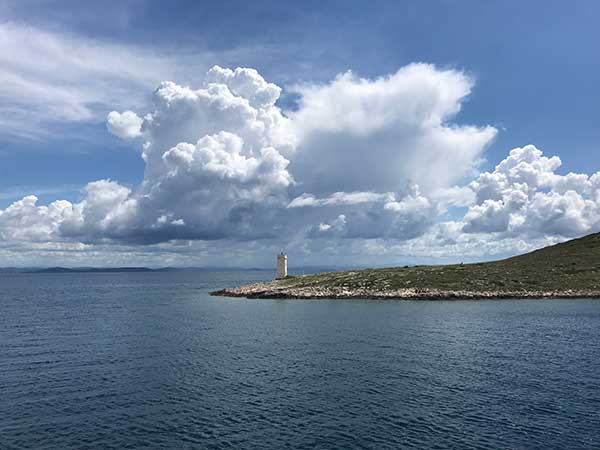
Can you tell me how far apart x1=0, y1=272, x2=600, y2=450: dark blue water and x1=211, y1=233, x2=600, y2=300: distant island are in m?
47.6

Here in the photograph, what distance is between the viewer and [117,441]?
37.5 m

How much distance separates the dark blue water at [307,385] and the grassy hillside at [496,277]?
178ft

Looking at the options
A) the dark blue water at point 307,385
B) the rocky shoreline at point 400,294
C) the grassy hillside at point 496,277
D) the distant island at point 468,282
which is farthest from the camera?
the grassy hillside at point 496,277

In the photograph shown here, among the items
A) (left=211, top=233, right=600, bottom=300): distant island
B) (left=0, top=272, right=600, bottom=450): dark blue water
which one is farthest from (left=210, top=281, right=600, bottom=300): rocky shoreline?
(left=0, top=272, right=600, bottom=450): dark blue water

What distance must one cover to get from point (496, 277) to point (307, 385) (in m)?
130

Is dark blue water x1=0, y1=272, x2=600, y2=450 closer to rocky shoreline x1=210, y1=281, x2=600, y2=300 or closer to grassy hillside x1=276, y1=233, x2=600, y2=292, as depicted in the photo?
rocky shoreline x1=210, y1=281, x2=600, y2=300

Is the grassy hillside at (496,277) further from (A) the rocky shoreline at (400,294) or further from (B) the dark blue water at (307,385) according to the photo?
(B) the dark blue water at (307,385)

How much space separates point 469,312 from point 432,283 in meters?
46.2

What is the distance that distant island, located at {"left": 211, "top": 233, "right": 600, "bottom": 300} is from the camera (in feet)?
478

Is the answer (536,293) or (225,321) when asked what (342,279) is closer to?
(536,293)

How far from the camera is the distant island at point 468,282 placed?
478 ft

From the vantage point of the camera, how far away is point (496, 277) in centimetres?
16225

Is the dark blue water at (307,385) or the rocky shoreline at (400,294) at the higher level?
the rocky shoreline at (400,294)

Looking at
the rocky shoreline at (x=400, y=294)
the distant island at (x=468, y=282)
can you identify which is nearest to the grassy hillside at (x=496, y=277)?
the distant island at (x=468, y=282)
